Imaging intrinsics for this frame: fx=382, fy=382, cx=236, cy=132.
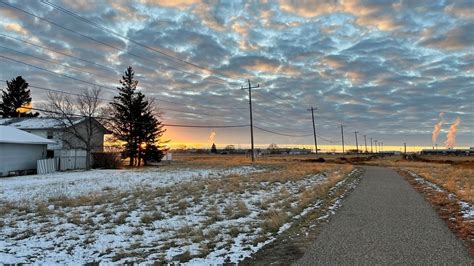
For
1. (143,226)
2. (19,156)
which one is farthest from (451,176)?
(19,156)

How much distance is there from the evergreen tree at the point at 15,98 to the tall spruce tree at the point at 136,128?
29.2m

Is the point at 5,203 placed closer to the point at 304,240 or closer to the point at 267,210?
the point at 267,210

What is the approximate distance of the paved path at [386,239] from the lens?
6.80 m

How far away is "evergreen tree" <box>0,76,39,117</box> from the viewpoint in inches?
2756

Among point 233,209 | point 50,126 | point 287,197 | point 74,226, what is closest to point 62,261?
point 74,226

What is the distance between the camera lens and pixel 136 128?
50.2m

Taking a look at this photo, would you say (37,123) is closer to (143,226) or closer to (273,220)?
(143,226)

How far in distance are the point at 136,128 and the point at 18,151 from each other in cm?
1750

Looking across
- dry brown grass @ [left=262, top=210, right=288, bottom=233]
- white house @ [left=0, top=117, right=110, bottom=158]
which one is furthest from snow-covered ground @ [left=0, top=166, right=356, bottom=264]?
white house @ [left=0, top=117, right=110, bottom=158]

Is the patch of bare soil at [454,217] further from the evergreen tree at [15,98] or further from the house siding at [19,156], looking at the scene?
the evergreen tree at [15,98]

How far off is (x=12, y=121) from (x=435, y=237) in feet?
173

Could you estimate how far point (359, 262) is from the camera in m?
6.56

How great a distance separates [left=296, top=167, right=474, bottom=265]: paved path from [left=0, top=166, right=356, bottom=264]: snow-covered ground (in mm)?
1371

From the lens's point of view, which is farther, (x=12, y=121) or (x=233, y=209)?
(x=12, y=121)
